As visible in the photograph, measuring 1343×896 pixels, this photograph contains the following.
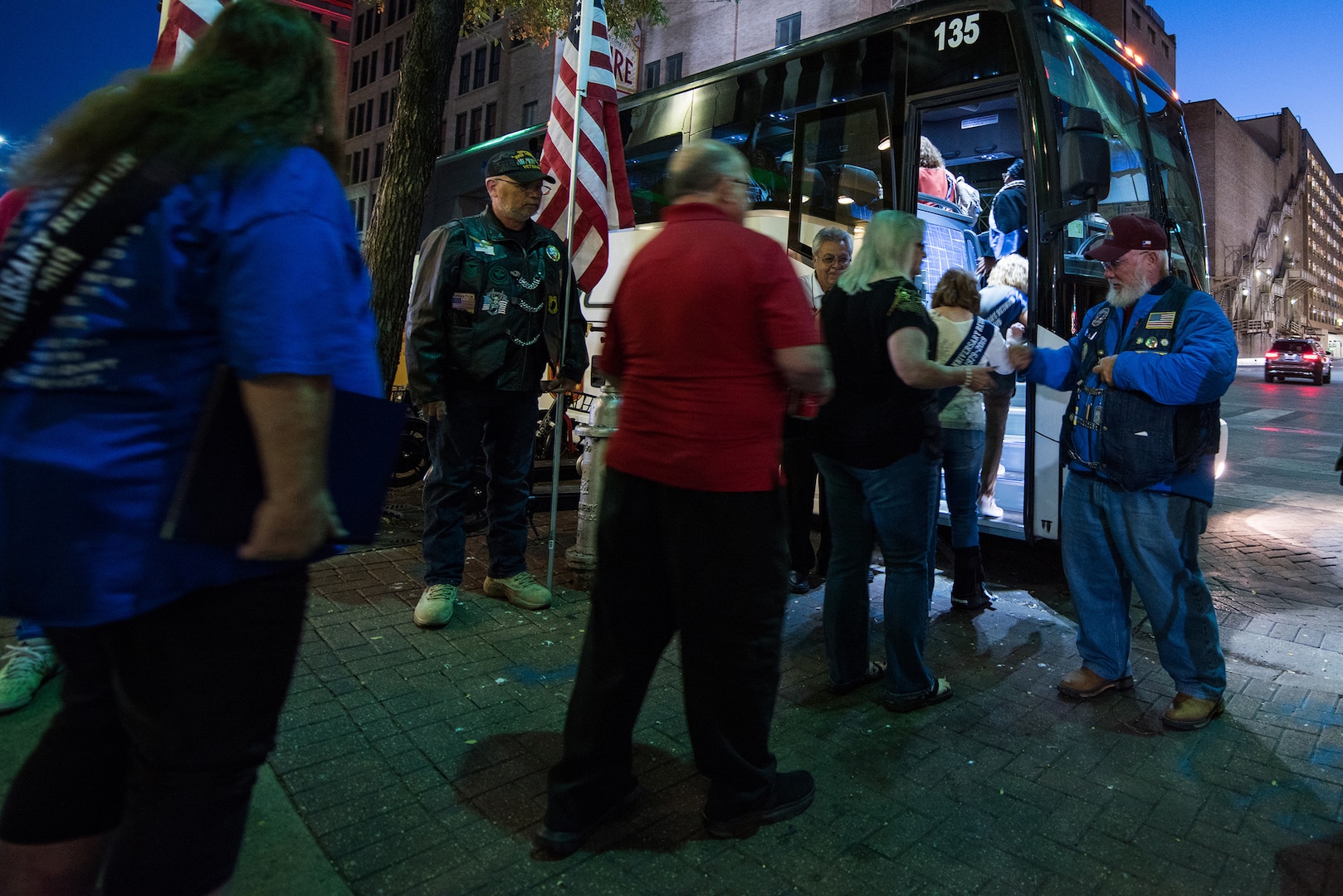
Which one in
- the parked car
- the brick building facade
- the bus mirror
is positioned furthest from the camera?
the brick building facade

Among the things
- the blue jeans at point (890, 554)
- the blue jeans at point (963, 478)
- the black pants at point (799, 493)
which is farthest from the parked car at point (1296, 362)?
the blue jeans at point (890, 554)

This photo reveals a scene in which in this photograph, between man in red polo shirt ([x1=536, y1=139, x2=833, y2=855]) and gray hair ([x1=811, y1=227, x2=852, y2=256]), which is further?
gray hair ([x1=811, y1=227, x2=852, y2=256])

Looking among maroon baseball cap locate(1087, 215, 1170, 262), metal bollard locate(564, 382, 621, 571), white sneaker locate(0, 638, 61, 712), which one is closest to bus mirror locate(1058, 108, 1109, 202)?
maroon baseball cap locate(1087, 215, 1170, 262)

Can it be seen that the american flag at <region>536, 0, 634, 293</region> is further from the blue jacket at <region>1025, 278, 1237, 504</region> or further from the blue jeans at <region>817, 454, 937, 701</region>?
the blue jacket at <region>1025, 278, 1237, 504</region>

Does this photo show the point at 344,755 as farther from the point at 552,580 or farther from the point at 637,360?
the point at 552,580

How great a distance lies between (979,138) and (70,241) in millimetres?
8730

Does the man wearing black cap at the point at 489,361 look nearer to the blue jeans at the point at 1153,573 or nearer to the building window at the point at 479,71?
the blue jeans at the point at 1153,573

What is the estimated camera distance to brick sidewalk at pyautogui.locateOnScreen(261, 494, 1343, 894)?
2281 mm

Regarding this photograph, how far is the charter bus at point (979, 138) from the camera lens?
5.14 metres

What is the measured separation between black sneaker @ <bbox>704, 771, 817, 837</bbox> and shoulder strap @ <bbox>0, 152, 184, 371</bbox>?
2.02 m

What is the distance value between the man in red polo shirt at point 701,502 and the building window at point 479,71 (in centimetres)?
4260

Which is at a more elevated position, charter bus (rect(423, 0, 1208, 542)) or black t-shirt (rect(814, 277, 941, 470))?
charter bus (rect(423, 0, 1208, 542))

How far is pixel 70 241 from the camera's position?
124 centimetres

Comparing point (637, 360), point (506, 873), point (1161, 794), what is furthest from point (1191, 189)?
point (506, 873)
